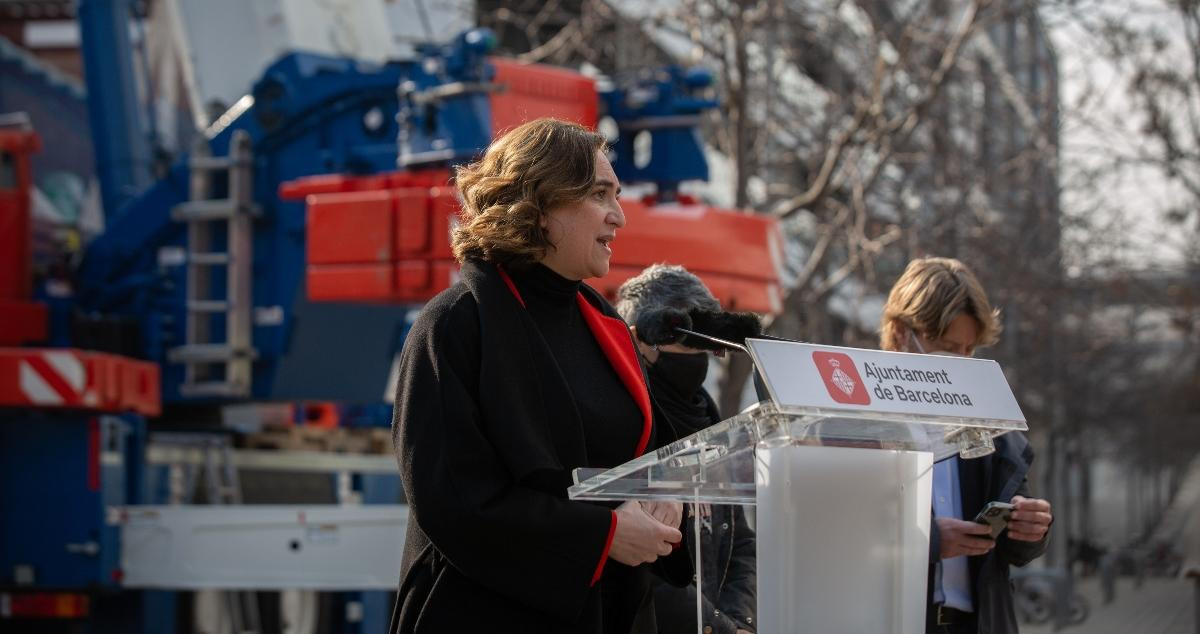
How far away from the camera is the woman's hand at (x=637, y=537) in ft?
10.1

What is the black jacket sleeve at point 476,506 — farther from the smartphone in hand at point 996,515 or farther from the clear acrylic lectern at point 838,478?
the smartphone in hand at point 996,515

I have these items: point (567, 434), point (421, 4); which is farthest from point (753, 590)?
point (421, 4)

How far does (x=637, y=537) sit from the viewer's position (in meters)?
3.08

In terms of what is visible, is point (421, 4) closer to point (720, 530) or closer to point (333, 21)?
point (333, 21)

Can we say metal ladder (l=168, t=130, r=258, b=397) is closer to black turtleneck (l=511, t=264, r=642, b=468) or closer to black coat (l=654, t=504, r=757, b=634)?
black coat (l=654, t=504, r=757, b=634)

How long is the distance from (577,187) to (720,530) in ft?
2.55

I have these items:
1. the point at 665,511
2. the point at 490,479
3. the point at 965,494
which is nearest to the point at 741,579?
the point at 665,511

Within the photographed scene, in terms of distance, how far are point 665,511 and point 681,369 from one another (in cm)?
109

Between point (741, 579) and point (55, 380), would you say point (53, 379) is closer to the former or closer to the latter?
point (55, 380)

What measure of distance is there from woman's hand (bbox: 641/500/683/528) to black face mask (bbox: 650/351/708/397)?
1058 millimetres

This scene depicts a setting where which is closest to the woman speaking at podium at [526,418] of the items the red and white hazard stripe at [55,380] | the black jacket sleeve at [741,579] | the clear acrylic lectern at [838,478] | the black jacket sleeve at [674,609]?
the clear acrylic lectern at [838,478]

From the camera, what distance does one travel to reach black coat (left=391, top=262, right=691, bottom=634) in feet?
9.80

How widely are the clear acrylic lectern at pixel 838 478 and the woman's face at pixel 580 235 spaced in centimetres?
40

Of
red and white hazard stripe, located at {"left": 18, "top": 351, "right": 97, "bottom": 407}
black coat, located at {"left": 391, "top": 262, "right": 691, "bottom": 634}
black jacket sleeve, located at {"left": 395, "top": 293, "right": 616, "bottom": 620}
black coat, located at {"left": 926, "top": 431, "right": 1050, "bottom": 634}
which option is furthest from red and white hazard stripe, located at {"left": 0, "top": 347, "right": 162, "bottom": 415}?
black jacket sleeve, located at {"left": 395, "top": 293, "right": 616, "bottom": 620}
